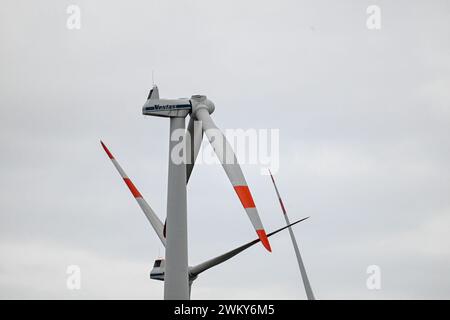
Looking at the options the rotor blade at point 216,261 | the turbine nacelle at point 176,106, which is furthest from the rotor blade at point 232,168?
the rotor blade at point 216,261

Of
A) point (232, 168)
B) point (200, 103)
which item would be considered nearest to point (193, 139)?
point (200, 103)

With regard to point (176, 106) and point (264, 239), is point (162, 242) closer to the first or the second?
point (176, 106)

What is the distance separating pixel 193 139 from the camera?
52875 millimetres

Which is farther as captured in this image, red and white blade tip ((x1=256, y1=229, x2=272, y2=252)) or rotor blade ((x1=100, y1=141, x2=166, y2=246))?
rotor blade ((x1=100, y1=141, x2=166, y2=246))

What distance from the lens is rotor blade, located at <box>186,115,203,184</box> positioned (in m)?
A: 52.7

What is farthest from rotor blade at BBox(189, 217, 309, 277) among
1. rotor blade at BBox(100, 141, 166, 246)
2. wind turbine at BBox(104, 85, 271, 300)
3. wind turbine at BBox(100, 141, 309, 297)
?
wind turbine at BBox(104, 85, 271, 300)

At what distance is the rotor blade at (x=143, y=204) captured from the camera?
187ft

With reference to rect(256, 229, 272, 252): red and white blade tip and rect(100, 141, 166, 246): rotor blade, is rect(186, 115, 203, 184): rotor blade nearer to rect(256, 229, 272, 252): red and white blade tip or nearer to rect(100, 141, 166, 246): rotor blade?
rect(100, 141, 166, 246): rotor blade

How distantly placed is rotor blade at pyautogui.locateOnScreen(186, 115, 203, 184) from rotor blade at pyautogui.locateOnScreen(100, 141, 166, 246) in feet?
16.8

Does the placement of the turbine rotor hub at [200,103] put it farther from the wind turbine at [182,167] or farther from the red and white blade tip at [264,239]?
the red and white blade tip at [264,239]

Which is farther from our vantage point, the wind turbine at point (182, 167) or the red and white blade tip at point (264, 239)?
the wind turbine at point (182, 167)

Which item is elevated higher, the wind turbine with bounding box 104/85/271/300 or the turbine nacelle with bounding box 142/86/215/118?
the turbine nacelle with bounding box 142/86/215/118

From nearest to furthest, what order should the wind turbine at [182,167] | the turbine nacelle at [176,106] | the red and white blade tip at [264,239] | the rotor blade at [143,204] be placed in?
the red and white blade tip at [264,239] < the wind turbine at [182,167] < the turbine nacelle at [176,106] < the rotor blade at [143,204]
